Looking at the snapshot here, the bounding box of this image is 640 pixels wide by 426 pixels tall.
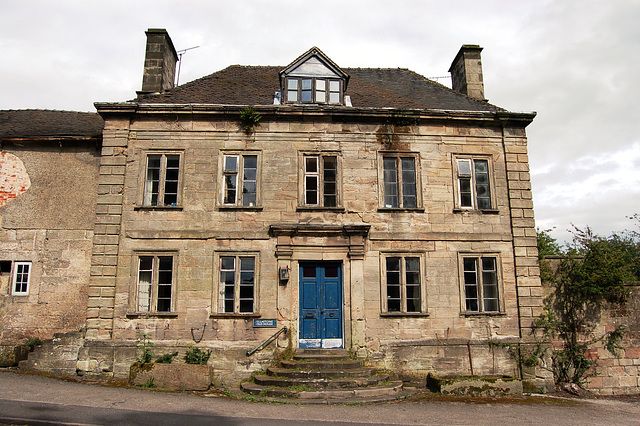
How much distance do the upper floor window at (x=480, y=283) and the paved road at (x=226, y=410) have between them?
110 inches

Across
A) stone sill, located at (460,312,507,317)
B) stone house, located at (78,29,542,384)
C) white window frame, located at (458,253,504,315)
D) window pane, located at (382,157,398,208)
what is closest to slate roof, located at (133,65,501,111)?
stone house, located at (78,29,542,384)

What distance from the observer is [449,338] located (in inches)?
501

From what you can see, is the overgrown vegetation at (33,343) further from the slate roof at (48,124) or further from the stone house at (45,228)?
the slate roof at (48,124)

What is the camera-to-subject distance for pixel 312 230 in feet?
42.4

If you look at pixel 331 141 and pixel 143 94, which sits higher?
pixel 143 94

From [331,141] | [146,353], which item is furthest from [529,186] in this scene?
[146,353]

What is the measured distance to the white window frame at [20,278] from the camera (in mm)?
13461

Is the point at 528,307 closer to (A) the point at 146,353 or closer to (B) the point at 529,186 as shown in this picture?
(B) the point at 529,186

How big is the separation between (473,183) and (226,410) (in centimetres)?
925

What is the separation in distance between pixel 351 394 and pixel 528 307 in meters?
5.86

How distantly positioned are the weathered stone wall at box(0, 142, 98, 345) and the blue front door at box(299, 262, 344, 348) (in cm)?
633

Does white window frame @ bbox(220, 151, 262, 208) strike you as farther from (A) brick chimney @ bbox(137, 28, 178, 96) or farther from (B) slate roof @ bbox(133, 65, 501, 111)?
(A) brick chimney @ bbox(137, 28, 178, 96)

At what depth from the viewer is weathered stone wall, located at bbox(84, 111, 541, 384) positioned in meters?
12.5

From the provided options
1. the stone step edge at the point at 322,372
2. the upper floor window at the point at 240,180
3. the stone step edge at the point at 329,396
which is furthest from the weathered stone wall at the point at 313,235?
the stone step edge at the point at 329,396
